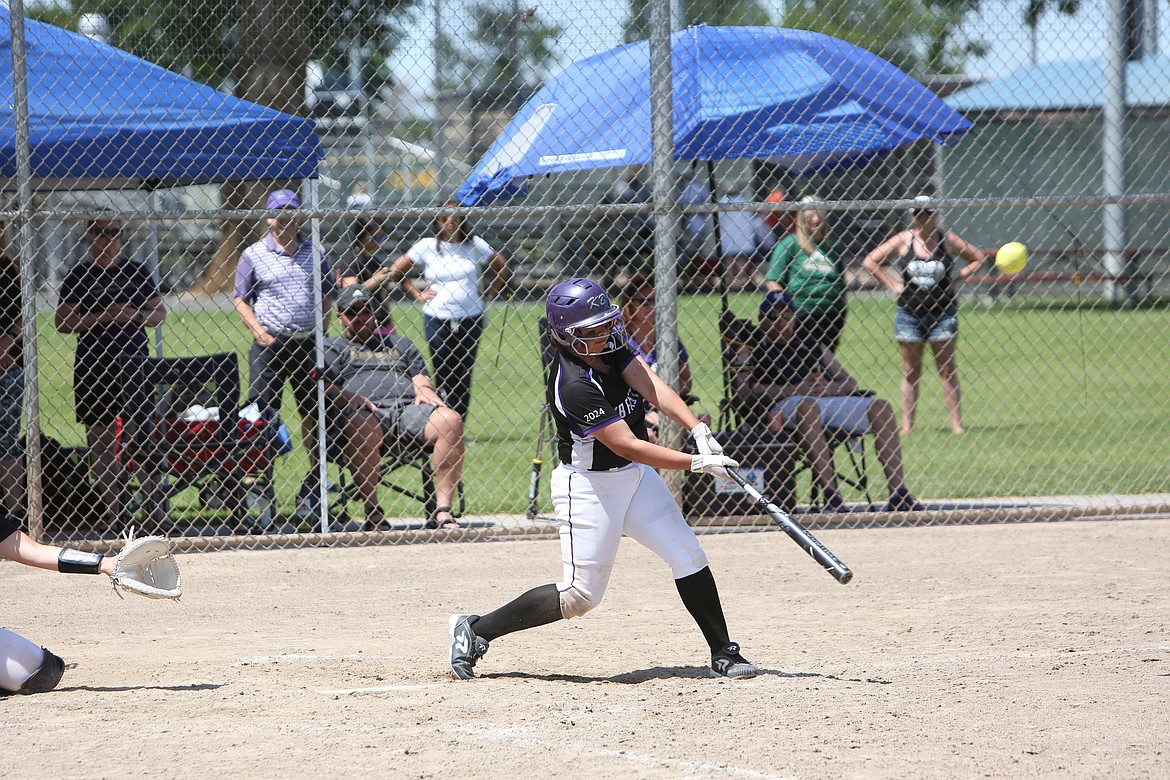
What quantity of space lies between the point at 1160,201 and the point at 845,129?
6.34 ft

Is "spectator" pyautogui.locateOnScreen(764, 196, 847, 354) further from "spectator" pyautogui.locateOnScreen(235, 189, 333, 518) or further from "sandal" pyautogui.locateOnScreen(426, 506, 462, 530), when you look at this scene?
"spectator" pyautogui.locateOnScreen(235, 189, 333, 518)

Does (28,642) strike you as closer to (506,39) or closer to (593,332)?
(593,332)

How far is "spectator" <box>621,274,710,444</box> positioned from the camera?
7770 millimetres

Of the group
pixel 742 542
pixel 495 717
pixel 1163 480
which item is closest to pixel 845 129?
pixel 742 542

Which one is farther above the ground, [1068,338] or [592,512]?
[592,512]

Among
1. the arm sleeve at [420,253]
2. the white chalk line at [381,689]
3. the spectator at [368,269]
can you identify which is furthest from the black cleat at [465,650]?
the arm sleeve at [420,253]

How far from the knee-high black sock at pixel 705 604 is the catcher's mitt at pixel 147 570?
191 cm

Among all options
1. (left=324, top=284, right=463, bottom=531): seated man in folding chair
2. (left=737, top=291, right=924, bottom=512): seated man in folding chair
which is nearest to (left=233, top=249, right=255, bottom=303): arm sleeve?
(left=324, top=284, right=463, bottom=531): seated man in folding chair

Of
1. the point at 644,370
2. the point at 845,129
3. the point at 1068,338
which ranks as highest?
the point at 845,129

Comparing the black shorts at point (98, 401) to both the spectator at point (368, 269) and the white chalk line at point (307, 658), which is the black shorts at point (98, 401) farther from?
the white chalk line at point (307, 658)

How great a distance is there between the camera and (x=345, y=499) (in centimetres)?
778

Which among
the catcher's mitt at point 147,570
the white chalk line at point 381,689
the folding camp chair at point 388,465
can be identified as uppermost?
the catcher's mitt at point 147,570

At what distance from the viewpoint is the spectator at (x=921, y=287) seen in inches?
359

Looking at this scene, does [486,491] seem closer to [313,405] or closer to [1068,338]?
[313,405]
